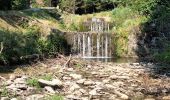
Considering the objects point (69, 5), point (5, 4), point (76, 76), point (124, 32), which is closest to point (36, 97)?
point (76, 76)

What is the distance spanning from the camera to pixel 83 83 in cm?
2045

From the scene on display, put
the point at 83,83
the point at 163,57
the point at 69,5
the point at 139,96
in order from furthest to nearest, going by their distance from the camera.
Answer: the point at 69,5, the point at 163,57, the point at 83,83, the point at 139,96

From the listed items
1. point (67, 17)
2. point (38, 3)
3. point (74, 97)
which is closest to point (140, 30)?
point (67, 17)

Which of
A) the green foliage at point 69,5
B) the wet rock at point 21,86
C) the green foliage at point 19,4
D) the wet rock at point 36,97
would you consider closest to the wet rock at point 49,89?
the wet rock at point 36,97

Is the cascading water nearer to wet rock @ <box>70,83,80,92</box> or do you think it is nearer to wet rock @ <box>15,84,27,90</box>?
wet rock @ <box>70,83,80,92</box>

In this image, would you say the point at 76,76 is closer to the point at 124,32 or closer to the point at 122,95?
the point at 122,95

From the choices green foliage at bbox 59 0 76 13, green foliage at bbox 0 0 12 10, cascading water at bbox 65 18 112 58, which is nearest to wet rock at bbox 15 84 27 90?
cascading water at bbox 65 18 112 58

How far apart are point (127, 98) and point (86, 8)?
139ft

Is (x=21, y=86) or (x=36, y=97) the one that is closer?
(x=36, y=97)

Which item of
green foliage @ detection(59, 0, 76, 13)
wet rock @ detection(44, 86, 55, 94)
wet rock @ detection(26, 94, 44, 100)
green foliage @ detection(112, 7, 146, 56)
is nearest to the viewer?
wet rock @ detection(26, 94, 44, 100)

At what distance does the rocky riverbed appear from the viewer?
57.1 feet

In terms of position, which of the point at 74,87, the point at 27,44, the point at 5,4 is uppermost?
the point at 5,4

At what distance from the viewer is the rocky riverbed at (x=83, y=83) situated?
1739 centimetres

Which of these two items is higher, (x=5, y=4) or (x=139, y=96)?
(x=5, y=4)
